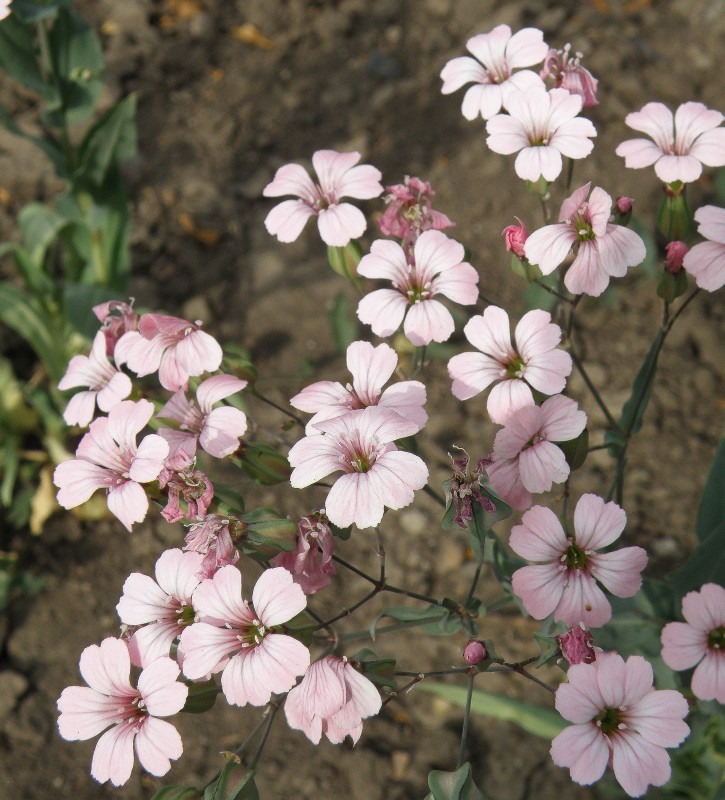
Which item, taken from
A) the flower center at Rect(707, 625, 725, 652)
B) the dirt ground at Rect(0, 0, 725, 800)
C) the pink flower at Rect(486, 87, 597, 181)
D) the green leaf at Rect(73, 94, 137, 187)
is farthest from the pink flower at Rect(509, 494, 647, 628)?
the green leaf at Rect(73, 94, 137, 187)

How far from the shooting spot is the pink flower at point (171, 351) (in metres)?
1.66

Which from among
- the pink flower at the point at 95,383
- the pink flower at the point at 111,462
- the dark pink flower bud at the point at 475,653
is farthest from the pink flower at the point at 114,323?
the dark pink flower bud at the point at 475,653

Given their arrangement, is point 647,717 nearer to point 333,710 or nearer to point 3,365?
point 333,710

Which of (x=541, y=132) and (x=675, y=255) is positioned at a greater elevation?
(x=541, y=132)

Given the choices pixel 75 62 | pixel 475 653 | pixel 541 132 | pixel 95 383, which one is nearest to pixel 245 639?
pixel 475 653

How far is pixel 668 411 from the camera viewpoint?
110 inches

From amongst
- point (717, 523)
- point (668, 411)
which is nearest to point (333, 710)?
point (717, 523)

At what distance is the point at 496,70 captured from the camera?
6.22 ft

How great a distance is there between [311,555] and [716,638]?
67 centimetres

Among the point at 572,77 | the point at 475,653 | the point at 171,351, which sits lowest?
the point at 475,653

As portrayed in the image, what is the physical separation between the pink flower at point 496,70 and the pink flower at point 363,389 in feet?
1.78

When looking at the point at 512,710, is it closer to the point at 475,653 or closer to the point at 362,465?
the point at 475,653

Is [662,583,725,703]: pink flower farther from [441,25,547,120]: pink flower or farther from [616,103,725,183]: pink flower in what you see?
[441,25,547,120]: pink flower

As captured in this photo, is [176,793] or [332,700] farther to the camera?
[176,793]
